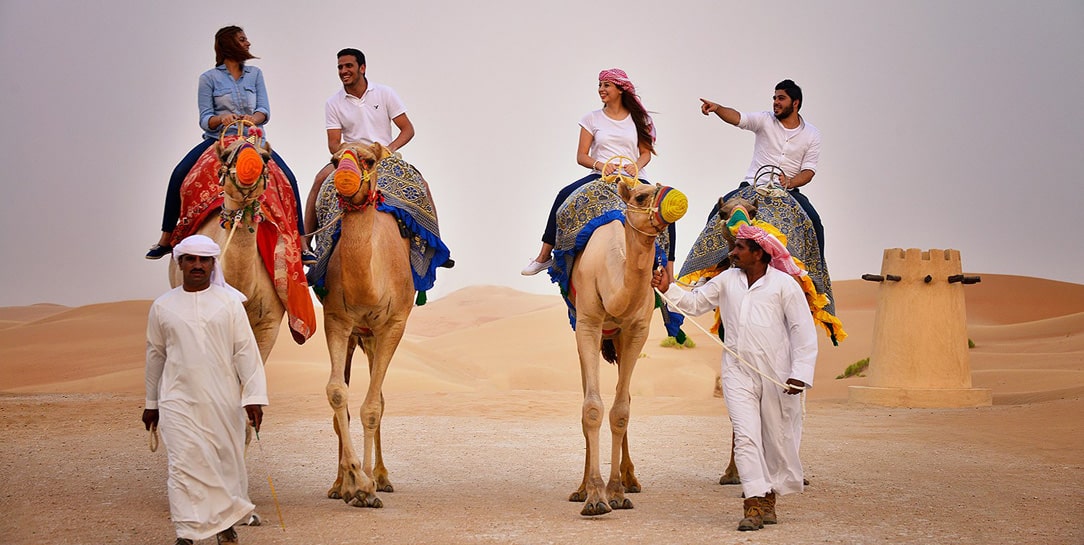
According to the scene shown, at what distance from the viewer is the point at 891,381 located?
15688 millimetres

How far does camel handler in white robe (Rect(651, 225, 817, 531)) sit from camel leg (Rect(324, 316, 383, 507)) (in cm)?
249

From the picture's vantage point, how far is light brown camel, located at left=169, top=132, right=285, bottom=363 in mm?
7297

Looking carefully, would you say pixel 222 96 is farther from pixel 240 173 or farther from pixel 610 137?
pixel 610 137

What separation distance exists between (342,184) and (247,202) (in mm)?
639

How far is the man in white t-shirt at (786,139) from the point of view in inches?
382

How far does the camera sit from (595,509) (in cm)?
754

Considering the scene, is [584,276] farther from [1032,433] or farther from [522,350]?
[522,350]

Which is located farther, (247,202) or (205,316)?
(247,202)

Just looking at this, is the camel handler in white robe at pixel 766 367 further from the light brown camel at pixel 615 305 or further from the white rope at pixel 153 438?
the white rope at pixel 153 438

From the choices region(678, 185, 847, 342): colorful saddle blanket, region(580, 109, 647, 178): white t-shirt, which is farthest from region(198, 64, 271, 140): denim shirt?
region(678, 185, 847, 342): colorful saddle blanket

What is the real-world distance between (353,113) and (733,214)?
3.22 m

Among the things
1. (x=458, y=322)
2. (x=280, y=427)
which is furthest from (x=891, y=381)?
(x=458, y=322)

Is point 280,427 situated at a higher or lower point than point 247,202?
lower

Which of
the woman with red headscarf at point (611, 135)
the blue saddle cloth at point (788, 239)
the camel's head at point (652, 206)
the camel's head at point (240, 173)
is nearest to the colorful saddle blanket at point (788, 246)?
the blue saddle cloth at point (788, 239)
